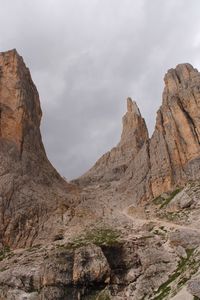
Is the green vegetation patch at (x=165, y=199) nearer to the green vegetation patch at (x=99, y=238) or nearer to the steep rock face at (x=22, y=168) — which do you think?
the green vegetation patch at (x=99, y=238)

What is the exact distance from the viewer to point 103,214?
75.3m

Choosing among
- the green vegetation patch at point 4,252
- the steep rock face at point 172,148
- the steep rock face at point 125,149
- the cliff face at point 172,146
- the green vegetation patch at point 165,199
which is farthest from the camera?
the steep rock face at point 125,149

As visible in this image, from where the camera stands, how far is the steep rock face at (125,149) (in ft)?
409

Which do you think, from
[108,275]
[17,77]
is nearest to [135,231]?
[108,275]

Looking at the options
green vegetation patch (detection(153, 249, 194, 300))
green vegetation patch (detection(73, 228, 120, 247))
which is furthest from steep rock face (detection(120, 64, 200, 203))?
green vegetation patch (detection(153, 249, 194, 300))

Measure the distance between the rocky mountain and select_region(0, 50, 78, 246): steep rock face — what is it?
0.69 ft

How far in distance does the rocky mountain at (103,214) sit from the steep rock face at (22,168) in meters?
0.21

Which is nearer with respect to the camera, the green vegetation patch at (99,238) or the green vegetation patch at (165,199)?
the green vegetation patch at (99,238)

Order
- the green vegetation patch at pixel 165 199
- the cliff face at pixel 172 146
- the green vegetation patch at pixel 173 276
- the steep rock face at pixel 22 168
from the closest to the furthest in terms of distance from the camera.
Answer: the green vegetation patch at pixel 173 276 < the steep rock face at pixel 22 168 < the green vegetation patch at pixel 165 199 < the cliff face at pixel 172 146

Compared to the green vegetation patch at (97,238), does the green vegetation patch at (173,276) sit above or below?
below

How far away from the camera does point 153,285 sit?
155 ft

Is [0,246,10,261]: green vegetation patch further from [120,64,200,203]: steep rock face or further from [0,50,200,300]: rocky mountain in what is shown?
[120,64,200,203]: steep rock face

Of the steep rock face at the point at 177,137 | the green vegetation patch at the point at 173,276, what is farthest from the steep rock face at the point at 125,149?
the green vegetation patch at the point at 173,276

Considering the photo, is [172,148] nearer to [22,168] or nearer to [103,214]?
[103,214]
